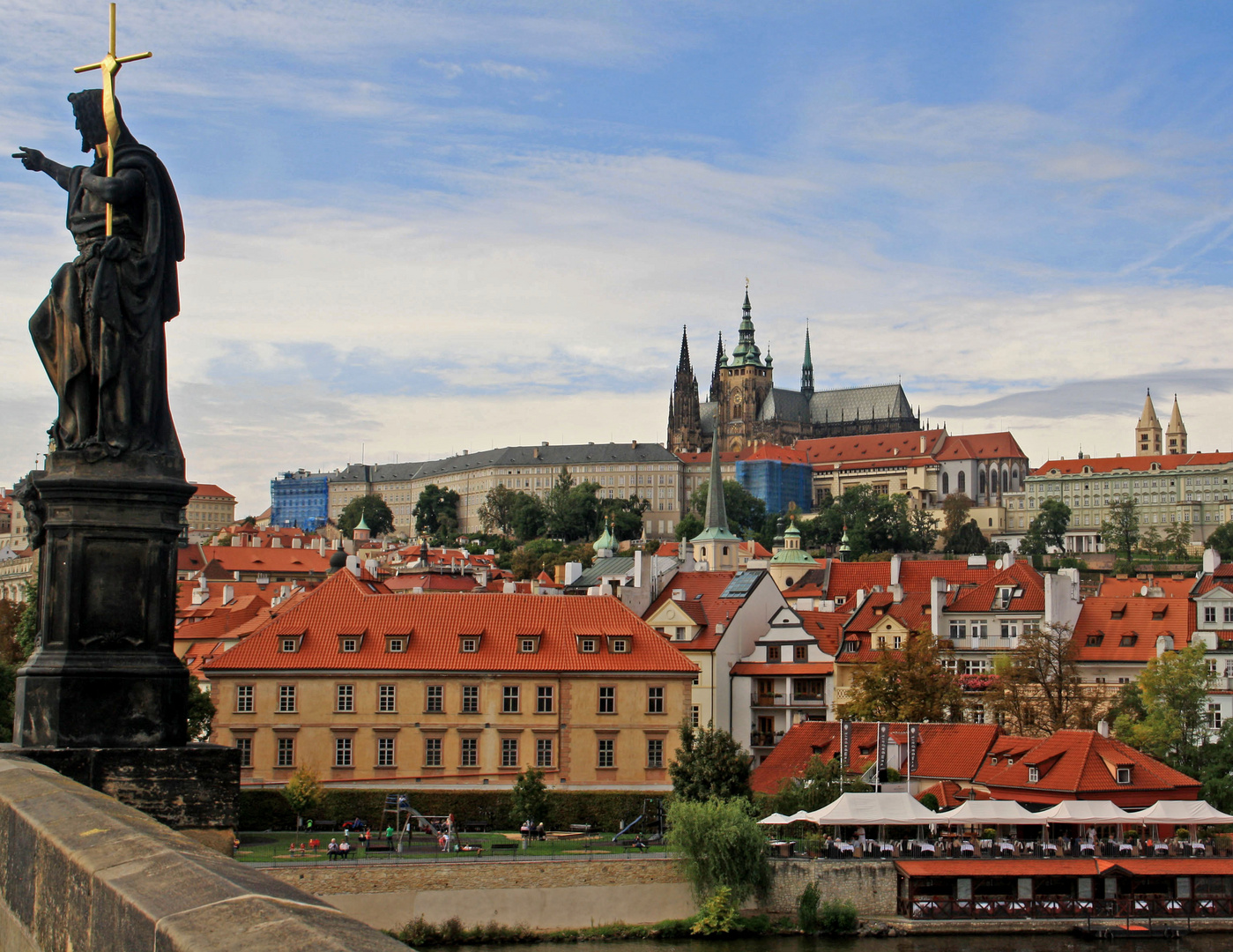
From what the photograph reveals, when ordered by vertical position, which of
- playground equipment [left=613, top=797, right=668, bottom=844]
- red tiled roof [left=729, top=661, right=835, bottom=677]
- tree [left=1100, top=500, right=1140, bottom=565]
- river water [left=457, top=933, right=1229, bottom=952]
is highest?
tree [left=1100, top=500, right=1140, bottom=565]

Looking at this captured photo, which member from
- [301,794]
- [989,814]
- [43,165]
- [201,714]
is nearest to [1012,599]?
[989,814]

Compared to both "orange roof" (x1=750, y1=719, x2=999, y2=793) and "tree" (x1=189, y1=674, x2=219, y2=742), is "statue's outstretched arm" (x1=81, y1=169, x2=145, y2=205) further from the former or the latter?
"orange roof" (x1=750, y1=719, x2=999, y2=793)

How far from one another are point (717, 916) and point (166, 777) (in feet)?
105

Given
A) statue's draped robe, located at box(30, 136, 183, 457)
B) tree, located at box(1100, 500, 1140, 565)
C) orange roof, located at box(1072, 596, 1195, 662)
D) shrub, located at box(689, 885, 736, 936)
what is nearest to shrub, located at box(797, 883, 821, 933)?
shrub, located at box(689, 885, 736, 936)

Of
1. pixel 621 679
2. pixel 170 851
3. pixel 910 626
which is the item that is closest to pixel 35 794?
pixel 170 851

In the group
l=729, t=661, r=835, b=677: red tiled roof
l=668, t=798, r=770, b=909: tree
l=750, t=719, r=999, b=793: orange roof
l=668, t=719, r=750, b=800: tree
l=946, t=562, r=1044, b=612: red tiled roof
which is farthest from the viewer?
l=946, t=562, r=1044, b=612: red tiled roof

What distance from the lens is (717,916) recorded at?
3859 centimetres

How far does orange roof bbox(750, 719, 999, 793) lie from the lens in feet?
161

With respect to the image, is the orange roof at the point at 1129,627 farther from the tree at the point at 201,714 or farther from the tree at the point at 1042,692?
the tree at the point at 201,714

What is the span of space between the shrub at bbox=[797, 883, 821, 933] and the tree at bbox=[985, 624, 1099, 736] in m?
17.9

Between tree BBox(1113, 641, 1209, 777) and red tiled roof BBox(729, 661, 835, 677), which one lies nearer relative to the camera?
tree BBox(1113, 641, 1209, 777)

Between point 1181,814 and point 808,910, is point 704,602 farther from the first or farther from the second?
point 808,910

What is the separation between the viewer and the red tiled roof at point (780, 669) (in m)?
61.4

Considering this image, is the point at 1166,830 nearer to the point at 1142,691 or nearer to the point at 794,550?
the point at 1142,691
